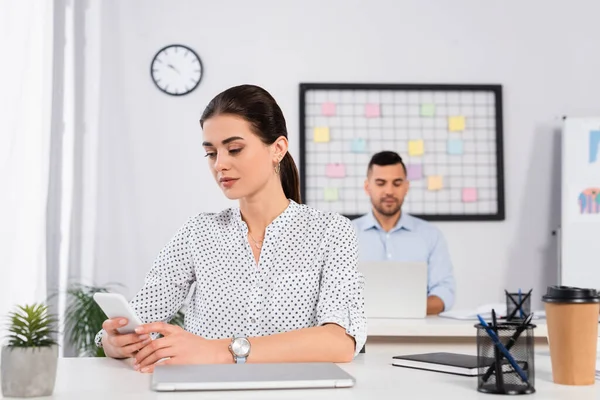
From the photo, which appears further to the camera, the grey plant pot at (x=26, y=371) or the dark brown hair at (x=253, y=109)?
the dark brown hair at (x=253, y=109)

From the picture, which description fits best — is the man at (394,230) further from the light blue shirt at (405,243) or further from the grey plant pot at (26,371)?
the grey plant pot at (26,371)

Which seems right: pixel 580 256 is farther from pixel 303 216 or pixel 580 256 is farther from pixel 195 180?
pixel 303 216

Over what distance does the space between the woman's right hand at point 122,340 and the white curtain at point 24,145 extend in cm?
106

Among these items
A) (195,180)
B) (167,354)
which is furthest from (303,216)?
(195,180)

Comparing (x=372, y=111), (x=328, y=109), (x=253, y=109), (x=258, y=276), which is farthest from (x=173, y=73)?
(x=258, y=276)

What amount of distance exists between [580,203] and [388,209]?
43.3 inches

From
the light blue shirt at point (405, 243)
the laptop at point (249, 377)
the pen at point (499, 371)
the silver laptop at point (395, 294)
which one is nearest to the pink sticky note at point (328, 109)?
the light blue shirt at point (405, 243)

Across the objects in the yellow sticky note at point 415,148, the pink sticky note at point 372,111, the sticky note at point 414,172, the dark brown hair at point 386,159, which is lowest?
the sticky note at point 414,172

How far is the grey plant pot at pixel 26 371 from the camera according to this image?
3.98 feet

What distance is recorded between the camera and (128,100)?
4.42 metres

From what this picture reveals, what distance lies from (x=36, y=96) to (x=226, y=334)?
168 centimetres

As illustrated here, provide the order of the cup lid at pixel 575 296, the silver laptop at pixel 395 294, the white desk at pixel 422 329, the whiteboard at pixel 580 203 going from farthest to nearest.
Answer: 1. the whiteboard at pixel 580 203
2. the silver laptop at pixel 395 294
3. the white desk at pixel 422 329
4. the cup lid at pixel 575 296

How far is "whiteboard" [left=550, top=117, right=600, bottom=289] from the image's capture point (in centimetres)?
432

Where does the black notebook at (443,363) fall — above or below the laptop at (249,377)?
below
